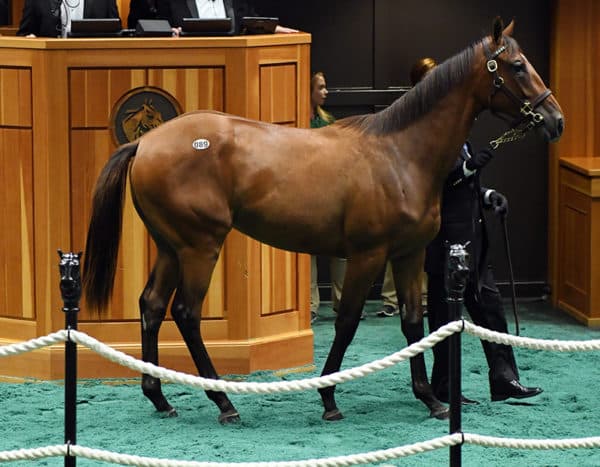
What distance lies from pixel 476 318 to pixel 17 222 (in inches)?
108

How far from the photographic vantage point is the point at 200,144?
7.67m

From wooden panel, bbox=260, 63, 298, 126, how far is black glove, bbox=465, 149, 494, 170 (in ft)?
4.67

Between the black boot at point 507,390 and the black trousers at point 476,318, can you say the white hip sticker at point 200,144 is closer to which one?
the black trousers at point 476,318

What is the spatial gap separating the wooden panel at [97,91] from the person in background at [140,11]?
3.97ft

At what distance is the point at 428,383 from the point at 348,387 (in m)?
0.67

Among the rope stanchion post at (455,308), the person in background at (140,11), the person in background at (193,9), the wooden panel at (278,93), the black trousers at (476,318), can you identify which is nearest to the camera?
the rope stanchion post at (455,308)

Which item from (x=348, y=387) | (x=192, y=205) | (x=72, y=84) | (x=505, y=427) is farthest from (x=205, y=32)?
(x=505, y=427)

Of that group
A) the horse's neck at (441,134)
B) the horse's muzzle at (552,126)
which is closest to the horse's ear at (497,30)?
the horse's neck at (441,134)

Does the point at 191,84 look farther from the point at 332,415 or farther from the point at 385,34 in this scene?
the point at 385,34

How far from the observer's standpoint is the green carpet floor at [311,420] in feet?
23.5

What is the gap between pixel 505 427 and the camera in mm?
7633

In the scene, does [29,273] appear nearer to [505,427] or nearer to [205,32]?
[205,32]

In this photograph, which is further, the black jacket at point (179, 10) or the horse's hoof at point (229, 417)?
the black jacket at point (179, 10)

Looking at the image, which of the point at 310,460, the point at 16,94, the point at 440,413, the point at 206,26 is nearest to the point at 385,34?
the point at 206,26
